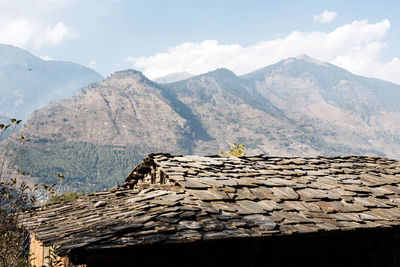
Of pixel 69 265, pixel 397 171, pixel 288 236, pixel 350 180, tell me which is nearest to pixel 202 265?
pixel 288 236

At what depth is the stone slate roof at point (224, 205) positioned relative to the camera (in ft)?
18.0

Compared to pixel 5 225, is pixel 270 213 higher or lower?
lower

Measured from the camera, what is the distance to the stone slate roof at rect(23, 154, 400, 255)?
547cm

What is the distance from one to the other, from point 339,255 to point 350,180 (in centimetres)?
277

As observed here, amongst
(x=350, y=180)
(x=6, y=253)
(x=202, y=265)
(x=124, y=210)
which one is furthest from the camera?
(x=350, y=180)

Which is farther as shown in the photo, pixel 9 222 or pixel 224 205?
pixel 224 205

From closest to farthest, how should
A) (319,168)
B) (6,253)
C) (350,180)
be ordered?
(6,253) → (350,180) → (319,168)

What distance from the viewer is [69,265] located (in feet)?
18.4

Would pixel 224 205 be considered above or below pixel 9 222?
below

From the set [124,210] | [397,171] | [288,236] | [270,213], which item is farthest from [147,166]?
[397,171]

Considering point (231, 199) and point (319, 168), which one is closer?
point (231, 199)

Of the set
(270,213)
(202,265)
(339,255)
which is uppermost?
(270,213)

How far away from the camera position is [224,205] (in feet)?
22.4

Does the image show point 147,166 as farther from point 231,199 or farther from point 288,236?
point 288,236
